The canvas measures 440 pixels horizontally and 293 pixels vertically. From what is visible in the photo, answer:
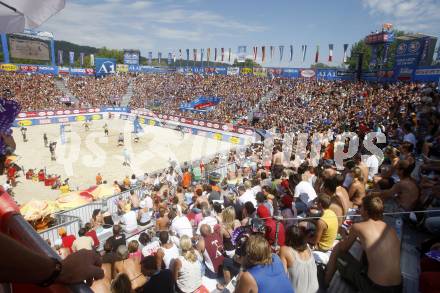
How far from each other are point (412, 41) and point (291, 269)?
3083cm

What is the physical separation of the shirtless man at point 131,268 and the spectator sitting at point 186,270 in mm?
553

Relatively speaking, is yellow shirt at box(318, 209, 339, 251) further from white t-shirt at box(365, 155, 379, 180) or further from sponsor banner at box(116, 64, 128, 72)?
sponsor banner at box(116, 64, 128, 72)

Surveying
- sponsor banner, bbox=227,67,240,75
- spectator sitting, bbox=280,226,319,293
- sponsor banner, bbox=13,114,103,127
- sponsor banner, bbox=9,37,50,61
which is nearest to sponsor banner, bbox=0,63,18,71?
sponsor banner, bbox=9,37,50,61

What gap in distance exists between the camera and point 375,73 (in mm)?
31500

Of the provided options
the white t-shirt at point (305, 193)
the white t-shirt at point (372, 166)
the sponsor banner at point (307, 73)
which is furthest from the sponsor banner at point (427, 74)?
the white t-shirt at point (305, 193)

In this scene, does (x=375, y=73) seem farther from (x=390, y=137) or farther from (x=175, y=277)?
(x=175, y=277)

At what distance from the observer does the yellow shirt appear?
16.2 feet

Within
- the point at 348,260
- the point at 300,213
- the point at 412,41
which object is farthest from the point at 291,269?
the point at 412,41

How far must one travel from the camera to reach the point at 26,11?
9.44 ft

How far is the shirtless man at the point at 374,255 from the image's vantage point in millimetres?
3311

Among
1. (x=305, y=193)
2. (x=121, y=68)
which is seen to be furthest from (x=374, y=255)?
(x=121, y=68)

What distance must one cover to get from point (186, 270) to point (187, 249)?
32cm

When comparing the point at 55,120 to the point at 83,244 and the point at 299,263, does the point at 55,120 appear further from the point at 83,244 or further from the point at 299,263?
the point at 299,263

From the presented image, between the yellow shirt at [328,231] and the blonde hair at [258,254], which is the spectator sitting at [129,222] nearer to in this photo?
the yellow shirt at [328,231]
